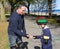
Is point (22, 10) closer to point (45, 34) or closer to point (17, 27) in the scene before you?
point (17, 27)

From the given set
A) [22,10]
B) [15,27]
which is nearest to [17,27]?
[15,27]

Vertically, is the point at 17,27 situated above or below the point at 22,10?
below

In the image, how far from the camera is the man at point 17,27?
7066mm

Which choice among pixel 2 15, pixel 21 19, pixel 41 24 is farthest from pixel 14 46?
pixel 2 15

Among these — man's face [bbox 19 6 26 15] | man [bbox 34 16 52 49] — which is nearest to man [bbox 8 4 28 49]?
man's face [bbox 19 6 26 15]

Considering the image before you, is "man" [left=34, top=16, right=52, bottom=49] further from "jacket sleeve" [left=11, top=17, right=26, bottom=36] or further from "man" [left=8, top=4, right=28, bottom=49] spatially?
"jacket sleeve" [left=11, top=17, right=26, bottom=36]

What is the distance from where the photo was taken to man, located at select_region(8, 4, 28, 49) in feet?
23.2

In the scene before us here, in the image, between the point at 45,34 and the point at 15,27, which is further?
the point at 15,27

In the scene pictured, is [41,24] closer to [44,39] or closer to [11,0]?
[44,39]

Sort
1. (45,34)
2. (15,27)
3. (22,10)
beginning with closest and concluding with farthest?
(45,34) → (22,10) → (15,27)

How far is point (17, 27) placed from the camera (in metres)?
7.21

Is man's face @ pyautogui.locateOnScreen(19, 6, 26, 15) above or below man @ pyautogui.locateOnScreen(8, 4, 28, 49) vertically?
above

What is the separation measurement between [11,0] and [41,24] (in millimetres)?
32584

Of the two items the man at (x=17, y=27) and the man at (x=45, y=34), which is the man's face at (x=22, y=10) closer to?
the man at (x=17, y=27)
